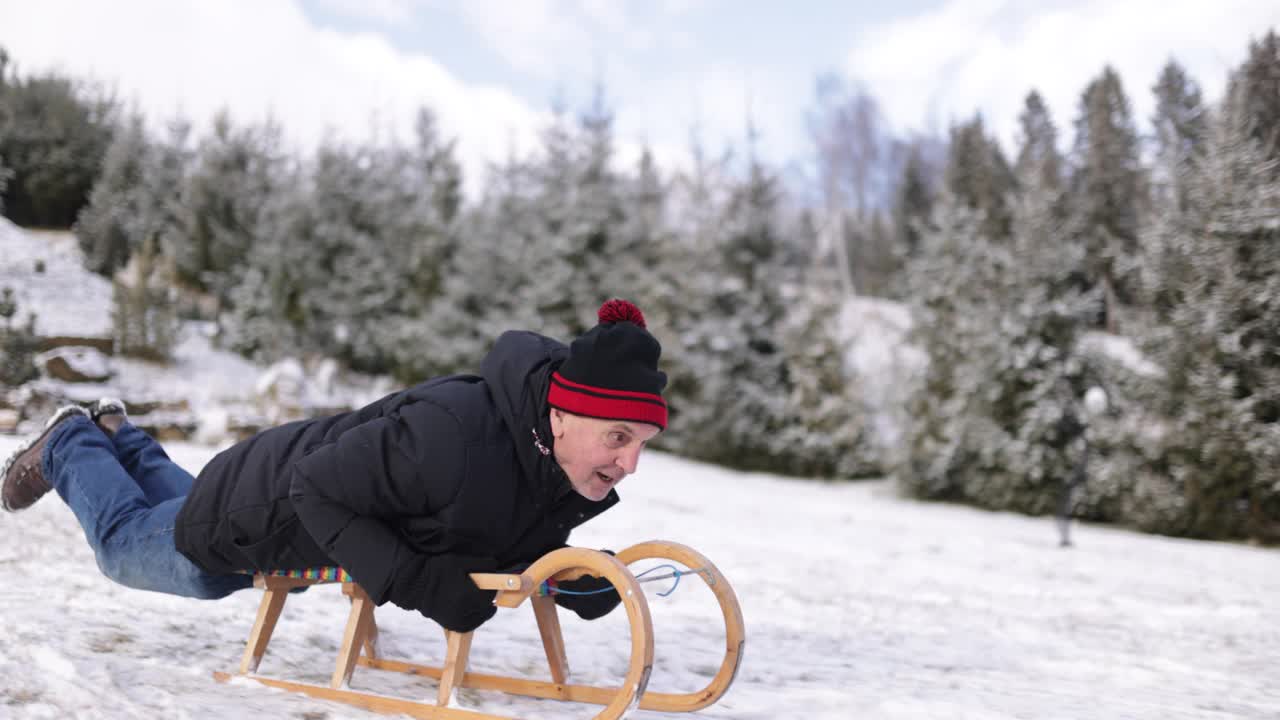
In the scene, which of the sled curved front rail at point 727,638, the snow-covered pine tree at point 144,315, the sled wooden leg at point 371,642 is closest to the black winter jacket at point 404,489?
the sled curved front rail at point 727,638

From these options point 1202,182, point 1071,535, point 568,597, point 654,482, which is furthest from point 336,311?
point 568,597

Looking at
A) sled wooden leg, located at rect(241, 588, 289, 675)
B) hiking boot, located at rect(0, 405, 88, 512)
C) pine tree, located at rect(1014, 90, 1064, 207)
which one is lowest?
sled wooden leg, located at rect(241, 588, 289, 675)

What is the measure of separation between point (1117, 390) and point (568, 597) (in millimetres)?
11406

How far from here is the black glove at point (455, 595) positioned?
216 cm

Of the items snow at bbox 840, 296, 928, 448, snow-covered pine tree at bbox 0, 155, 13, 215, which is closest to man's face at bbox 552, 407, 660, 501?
snow at bbox 840, 296, 928, 448

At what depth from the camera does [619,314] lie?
2336 millimetres

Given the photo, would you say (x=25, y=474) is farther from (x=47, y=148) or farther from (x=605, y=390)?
(x=47, y=148)

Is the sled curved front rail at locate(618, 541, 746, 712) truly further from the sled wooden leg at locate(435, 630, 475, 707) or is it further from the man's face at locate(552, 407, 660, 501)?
the sled wooden leg at locate(435, 630, 475, 707)

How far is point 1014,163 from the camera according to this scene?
3097 centimetres

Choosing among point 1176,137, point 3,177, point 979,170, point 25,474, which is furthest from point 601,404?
point 979,170

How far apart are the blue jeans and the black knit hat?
1275mm

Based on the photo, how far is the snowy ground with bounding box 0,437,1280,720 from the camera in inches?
95.8

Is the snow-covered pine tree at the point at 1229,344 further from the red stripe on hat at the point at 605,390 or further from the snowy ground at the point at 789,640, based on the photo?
the red stripe on hat at the point at 605,390

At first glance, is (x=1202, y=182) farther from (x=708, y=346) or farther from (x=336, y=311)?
(x=336, y=311)
